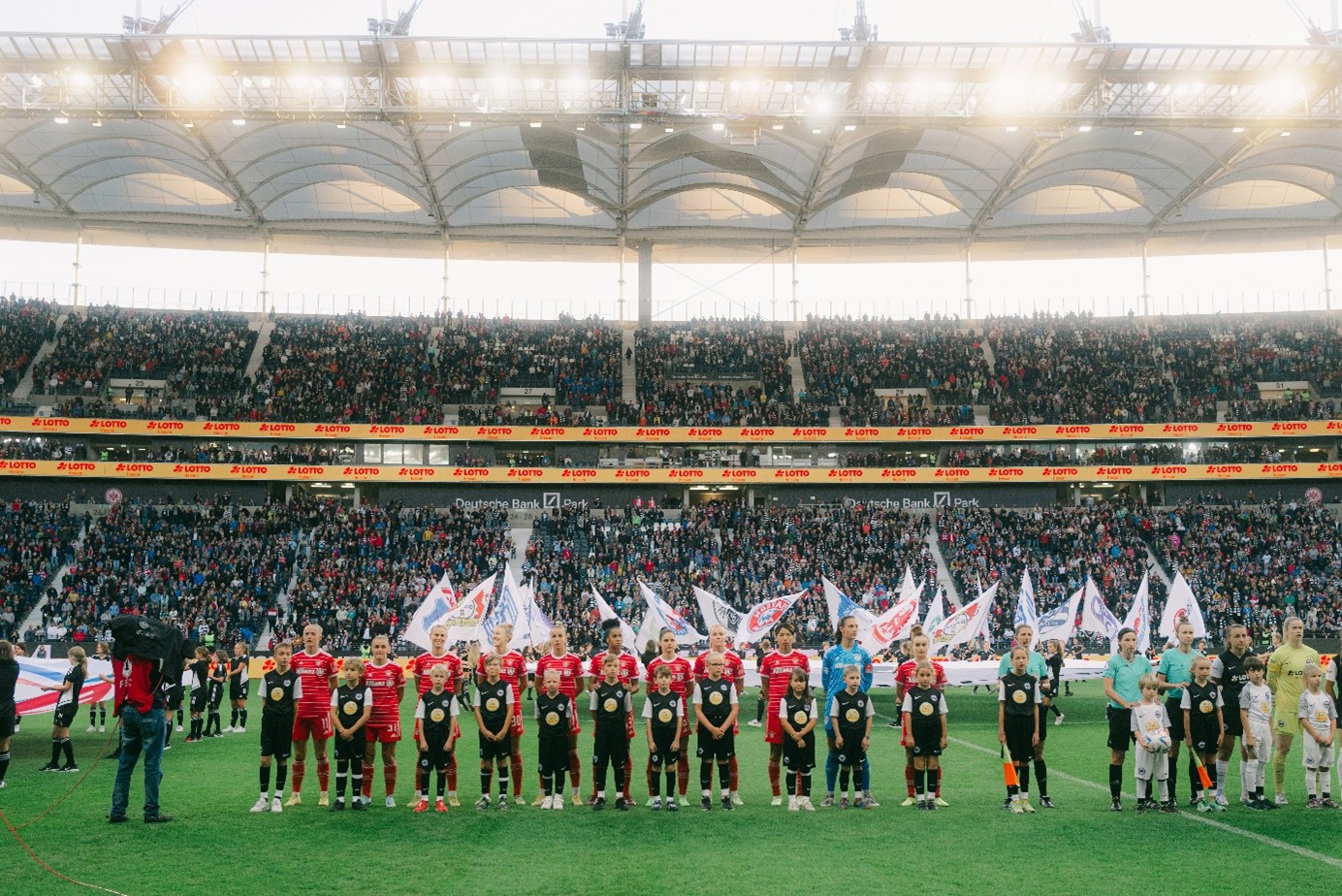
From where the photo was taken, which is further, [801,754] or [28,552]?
[28,552]

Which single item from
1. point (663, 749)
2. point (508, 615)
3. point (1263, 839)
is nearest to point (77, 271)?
point (508, 615)

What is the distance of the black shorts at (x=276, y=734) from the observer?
12.2m

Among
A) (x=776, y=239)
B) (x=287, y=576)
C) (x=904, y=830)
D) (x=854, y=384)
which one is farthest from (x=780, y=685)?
(x=776, y=239)

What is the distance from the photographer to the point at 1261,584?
128ft

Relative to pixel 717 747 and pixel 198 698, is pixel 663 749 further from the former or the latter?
pixel 198 698

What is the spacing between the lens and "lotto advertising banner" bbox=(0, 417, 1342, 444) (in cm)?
4888

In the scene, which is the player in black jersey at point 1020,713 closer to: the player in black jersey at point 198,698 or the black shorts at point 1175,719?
the black shorts at point 1175,719

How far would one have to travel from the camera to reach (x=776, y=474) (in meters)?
49.9

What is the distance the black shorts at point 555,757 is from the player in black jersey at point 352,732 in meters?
2.01

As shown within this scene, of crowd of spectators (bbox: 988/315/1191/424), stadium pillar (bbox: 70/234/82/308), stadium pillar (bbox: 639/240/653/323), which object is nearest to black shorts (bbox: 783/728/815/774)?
crowd of spectators (bbox: 988/315/1191/424)

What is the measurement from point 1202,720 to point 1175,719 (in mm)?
429

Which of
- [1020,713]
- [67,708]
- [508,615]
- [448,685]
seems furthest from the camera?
[508,615]

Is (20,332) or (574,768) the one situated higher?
(20,332)

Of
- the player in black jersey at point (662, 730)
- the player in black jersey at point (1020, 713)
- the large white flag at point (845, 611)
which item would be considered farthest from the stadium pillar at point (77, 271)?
the player in black jersey at point (1020, 713)
